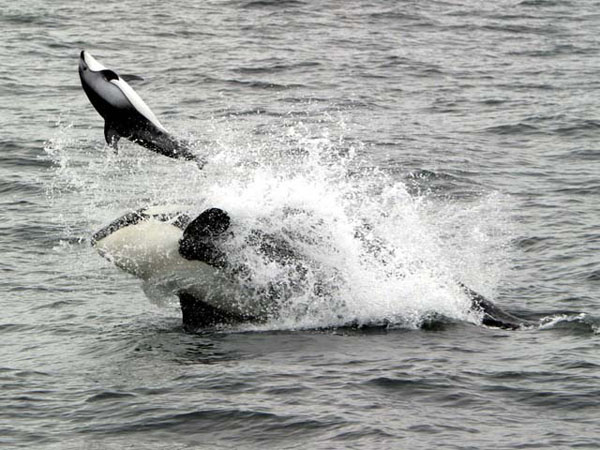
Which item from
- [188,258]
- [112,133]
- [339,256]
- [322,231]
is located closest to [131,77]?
[112,133]

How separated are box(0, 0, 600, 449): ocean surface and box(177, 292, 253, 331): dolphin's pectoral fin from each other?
0.31ft

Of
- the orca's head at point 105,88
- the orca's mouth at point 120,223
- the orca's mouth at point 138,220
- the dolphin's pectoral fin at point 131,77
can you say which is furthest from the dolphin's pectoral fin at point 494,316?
the dolphin's pectoral fin at point 131,77

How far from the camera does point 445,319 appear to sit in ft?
39.5

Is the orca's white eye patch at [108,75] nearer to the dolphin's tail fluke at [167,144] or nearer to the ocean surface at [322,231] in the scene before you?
the dolphin's tail fluke at [167,144]

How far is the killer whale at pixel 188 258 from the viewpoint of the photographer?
1155cm

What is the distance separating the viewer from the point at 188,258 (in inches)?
451

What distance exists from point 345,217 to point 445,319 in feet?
4.65

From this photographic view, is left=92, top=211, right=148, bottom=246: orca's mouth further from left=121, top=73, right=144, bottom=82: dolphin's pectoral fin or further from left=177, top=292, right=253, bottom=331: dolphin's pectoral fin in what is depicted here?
left=121, top=73, right=144, bottom=82: dolphin's pectoral fin

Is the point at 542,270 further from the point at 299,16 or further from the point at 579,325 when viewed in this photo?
the point at 299,16

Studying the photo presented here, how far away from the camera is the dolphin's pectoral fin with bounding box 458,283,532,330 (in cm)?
1198

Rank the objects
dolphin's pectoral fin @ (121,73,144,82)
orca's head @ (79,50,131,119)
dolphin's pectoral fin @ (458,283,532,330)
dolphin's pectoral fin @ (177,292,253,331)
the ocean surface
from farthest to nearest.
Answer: dolphin's pectoral fin @ (121,73,144,82), dolphin's pectoral fin @ (458,283,532,330), dolphin's pectoral fin @ (177,292,253,331), orca's head @ (79,50,131,119), the ocean surface

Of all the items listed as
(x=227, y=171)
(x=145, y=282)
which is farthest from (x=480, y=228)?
(x=145, y=282)

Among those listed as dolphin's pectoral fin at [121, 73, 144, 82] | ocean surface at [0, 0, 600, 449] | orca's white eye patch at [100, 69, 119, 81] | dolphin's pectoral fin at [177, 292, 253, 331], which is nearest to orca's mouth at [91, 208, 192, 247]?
ocean surface at [0, 0, 600, 449]

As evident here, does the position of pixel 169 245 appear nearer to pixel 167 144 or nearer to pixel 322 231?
pixel 167 144
